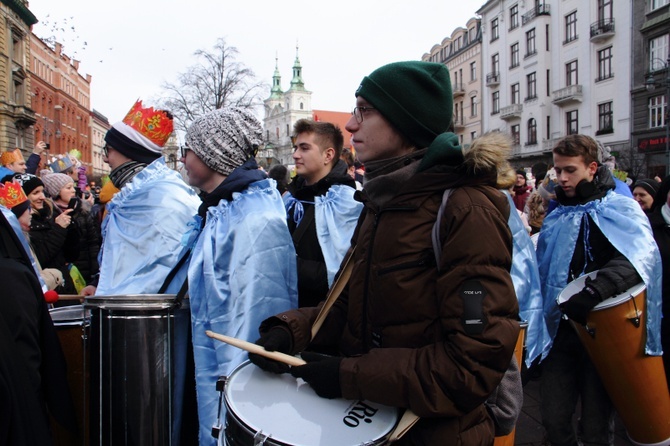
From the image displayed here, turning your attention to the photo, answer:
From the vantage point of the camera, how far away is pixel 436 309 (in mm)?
1512

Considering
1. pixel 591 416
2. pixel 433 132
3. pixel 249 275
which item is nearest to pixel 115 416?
pixel 249 275

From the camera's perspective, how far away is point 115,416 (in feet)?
6.93

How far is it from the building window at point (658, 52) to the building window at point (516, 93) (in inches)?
482

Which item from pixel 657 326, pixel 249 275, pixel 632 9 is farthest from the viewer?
pixel 632 9

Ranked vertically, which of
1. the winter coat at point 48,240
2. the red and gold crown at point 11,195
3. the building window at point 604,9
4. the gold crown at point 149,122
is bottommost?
the winter coat at point 48,240

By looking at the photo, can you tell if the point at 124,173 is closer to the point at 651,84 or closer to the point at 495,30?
the point at 651,84

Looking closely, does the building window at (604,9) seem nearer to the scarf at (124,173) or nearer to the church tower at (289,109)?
the scarf at (124,173)

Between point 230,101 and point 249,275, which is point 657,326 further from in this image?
point 230,101

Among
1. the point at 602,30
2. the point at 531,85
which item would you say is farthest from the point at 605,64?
the point at 531,85

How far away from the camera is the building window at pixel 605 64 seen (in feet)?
102

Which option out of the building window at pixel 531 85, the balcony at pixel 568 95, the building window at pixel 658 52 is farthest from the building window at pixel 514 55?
the building window at pixel 658 52

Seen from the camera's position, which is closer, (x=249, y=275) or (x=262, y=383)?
(x=262, y=383)

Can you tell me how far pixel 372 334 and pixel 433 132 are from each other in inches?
26.3

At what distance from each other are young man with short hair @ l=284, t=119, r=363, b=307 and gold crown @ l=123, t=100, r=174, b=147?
3.10 ft
